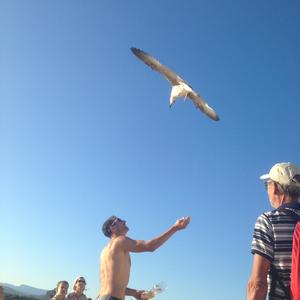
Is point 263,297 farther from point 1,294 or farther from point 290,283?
point 1,294

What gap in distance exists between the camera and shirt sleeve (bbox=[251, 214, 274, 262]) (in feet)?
12.5

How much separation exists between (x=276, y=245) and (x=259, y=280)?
313mm

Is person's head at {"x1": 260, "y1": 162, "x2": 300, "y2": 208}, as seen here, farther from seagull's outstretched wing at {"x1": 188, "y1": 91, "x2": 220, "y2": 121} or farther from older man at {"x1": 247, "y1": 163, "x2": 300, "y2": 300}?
seagull's outstretched wing at {"x1": 188, "y1": 91, "x2": 220, "y2": 121}

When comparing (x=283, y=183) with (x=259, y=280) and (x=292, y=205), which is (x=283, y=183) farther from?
(x=259, y=280)

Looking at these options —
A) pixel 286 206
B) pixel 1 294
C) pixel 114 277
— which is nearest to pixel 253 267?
pixel 286 206

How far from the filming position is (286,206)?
4.01 meters

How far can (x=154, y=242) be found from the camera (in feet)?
20.9

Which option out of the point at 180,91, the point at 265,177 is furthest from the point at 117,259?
the point at 180,91

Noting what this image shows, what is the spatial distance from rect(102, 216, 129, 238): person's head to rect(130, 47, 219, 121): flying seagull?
18.6 ft

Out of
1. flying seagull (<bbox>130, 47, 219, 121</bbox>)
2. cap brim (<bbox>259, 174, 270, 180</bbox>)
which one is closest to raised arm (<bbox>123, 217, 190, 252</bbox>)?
cap brim (<bbox>259, 174, 270, 180</bbox>)

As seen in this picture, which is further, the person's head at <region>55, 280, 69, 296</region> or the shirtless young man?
the person's head at <region>55, 280, 69, 296</region>

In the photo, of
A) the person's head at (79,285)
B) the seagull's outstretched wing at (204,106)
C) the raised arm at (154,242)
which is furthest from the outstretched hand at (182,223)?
the seagull's outstretched wing at (204,106)

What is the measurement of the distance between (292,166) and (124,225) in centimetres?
361

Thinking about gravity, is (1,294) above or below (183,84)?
below
